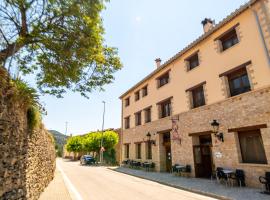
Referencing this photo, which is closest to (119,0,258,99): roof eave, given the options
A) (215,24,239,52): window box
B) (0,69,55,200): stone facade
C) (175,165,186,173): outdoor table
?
(215,24,239,52): window box

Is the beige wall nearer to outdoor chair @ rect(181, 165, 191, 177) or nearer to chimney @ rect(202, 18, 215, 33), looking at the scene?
chimney @ rect(202, 18, 215, 33)

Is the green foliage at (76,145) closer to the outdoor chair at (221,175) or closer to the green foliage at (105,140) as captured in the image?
the green foliage at (105,140)

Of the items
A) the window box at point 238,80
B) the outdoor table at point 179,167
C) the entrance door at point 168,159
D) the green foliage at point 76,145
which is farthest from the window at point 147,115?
the green foliage at point 76,145

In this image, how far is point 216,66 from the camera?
12648mm

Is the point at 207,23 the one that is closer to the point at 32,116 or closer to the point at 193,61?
the point at 193,61

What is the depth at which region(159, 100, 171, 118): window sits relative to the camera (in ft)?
57.5

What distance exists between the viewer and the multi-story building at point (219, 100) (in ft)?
32.8

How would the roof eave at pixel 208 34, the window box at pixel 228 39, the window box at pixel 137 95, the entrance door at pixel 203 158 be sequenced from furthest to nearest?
the window box at pixel 137 95
the entrance door at pixel 203 158
the window box at pixel 228 39
the roof eave at pixel 208 34

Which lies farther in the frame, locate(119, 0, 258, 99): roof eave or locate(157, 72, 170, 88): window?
locate(157, 72, 170, 88): window

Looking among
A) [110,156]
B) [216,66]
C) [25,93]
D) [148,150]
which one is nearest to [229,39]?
[216,66]

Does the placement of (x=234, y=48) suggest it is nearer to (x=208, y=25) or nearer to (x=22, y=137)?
(x=208, y=25)

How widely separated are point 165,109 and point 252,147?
28.7ft

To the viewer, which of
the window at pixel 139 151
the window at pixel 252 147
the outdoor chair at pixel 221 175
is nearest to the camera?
the window at pixel 252 147

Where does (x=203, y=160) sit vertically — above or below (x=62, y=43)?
below
